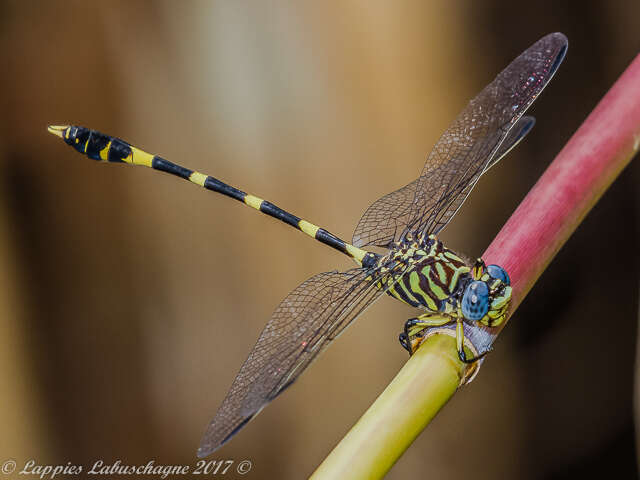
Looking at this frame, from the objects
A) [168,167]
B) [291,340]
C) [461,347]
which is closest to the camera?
[461,347]

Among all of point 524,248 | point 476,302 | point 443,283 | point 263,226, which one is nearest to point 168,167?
point 263,226

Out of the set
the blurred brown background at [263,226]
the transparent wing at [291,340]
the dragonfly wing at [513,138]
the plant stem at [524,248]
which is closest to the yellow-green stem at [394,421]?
the plant stem at [524,248]

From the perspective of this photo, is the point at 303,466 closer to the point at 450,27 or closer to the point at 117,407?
the point at 117,407

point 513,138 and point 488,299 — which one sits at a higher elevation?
point 513,138

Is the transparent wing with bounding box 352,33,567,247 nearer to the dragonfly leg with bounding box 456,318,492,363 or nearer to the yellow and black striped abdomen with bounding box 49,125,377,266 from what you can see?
the yellow and black striped abdomen with bounding box 49,125,377,266

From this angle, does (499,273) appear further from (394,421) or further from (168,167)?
(168,167)

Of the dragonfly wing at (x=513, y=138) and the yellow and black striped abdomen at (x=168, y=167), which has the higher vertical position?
the dragonfly wing at (x=513, y=138)

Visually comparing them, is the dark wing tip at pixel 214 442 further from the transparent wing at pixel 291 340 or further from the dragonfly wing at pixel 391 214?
the dragonfly wing at pixel 391 214
